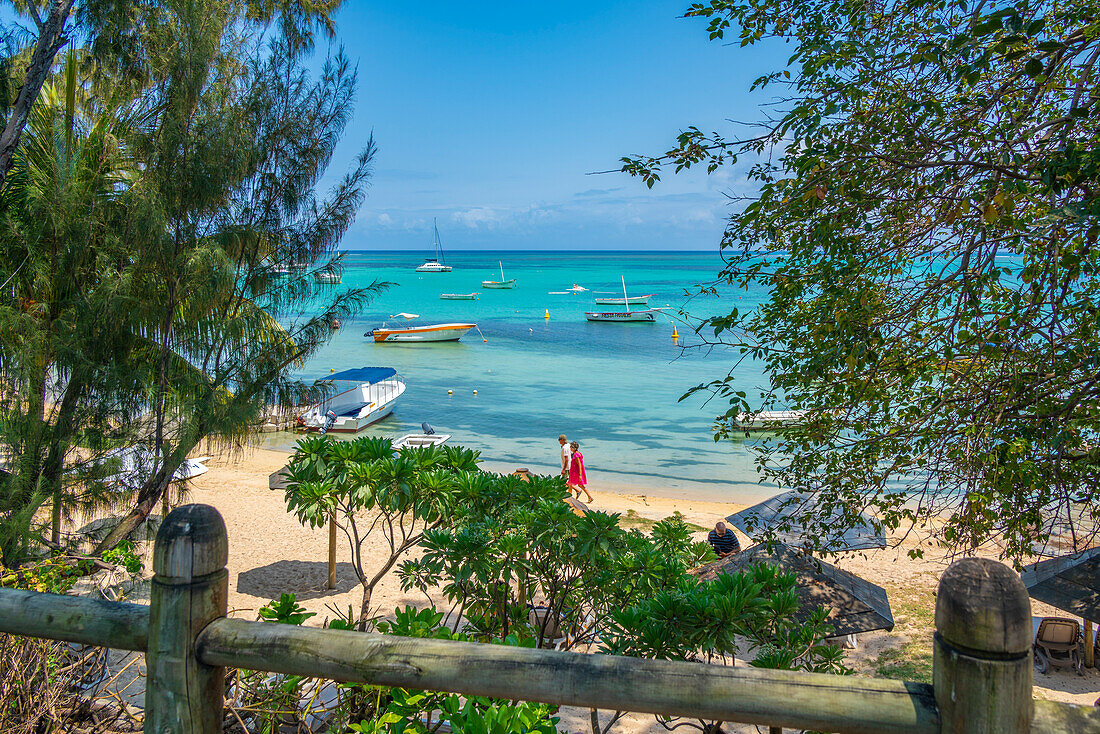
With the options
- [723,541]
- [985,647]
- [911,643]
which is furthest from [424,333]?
[985,647]

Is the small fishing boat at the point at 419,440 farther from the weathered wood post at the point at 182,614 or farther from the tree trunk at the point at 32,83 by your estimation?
the weathered wood post at the point at 182,614

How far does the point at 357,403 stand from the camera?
76.3 ft

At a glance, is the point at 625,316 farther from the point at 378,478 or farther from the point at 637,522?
the point at 378,478

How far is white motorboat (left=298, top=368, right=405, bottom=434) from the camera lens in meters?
21.4

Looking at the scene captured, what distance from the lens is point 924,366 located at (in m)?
3.80

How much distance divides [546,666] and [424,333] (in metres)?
41.8

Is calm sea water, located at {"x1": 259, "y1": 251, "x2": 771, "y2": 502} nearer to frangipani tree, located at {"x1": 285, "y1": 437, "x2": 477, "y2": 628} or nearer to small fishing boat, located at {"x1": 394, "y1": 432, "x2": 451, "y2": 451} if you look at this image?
small fishing boat, located at {"x1": 394, "y1": 432, "x2": 451, "y2": 451}

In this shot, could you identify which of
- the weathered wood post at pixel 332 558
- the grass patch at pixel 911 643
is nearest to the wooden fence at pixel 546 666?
the grass patch at pixel 911 643

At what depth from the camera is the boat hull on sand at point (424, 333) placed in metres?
42.5

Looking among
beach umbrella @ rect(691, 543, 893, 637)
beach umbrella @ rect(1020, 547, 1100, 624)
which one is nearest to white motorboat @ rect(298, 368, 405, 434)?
beach umbrella @ rect(691, 543, 893, 637)

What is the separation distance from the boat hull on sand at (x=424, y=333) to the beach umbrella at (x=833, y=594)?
3612 centimetres

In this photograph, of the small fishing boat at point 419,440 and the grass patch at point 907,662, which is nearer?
the grass patch at point 907,662

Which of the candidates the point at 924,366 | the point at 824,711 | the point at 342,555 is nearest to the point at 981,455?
the point at 924,366

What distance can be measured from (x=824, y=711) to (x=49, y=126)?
8659 mm
